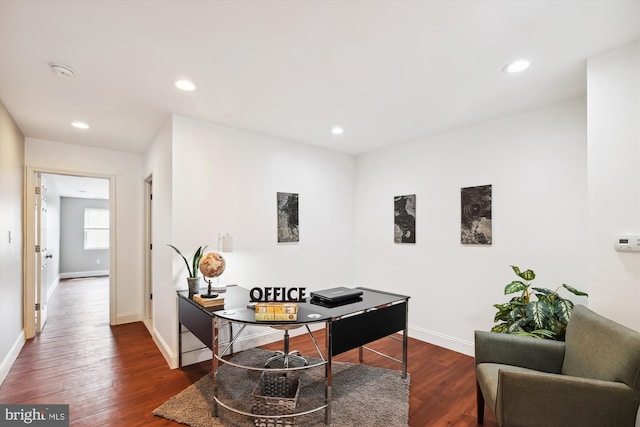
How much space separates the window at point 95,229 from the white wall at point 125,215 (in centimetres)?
585

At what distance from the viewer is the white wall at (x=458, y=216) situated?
2742 mm

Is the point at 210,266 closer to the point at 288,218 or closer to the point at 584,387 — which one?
the point at 288,218

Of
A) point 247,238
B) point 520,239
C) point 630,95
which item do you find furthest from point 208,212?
point 630,95

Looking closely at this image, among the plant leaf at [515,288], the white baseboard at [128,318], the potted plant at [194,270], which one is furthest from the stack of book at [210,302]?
the white baseboard at [128,318]

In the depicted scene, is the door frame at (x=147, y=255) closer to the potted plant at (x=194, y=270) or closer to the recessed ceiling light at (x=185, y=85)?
the potted plant at (x=194, y=270)

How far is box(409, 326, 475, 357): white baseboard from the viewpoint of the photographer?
10.9ft

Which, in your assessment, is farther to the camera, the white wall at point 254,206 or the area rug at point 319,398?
the white wall at point 254,206

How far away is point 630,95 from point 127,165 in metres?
5.35

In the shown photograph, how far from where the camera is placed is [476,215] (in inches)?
131

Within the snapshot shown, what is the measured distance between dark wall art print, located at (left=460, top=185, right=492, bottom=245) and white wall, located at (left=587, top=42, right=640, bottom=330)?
1241mm

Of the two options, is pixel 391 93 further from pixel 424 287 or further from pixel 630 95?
pixel 424 287

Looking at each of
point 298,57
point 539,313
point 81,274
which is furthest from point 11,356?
point 81,274

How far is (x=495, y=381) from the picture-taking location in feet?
5.91

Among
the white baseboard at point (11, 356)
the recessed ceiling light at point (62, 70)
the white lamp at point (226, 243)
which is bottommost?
the white baseboard at point (11, 356)
